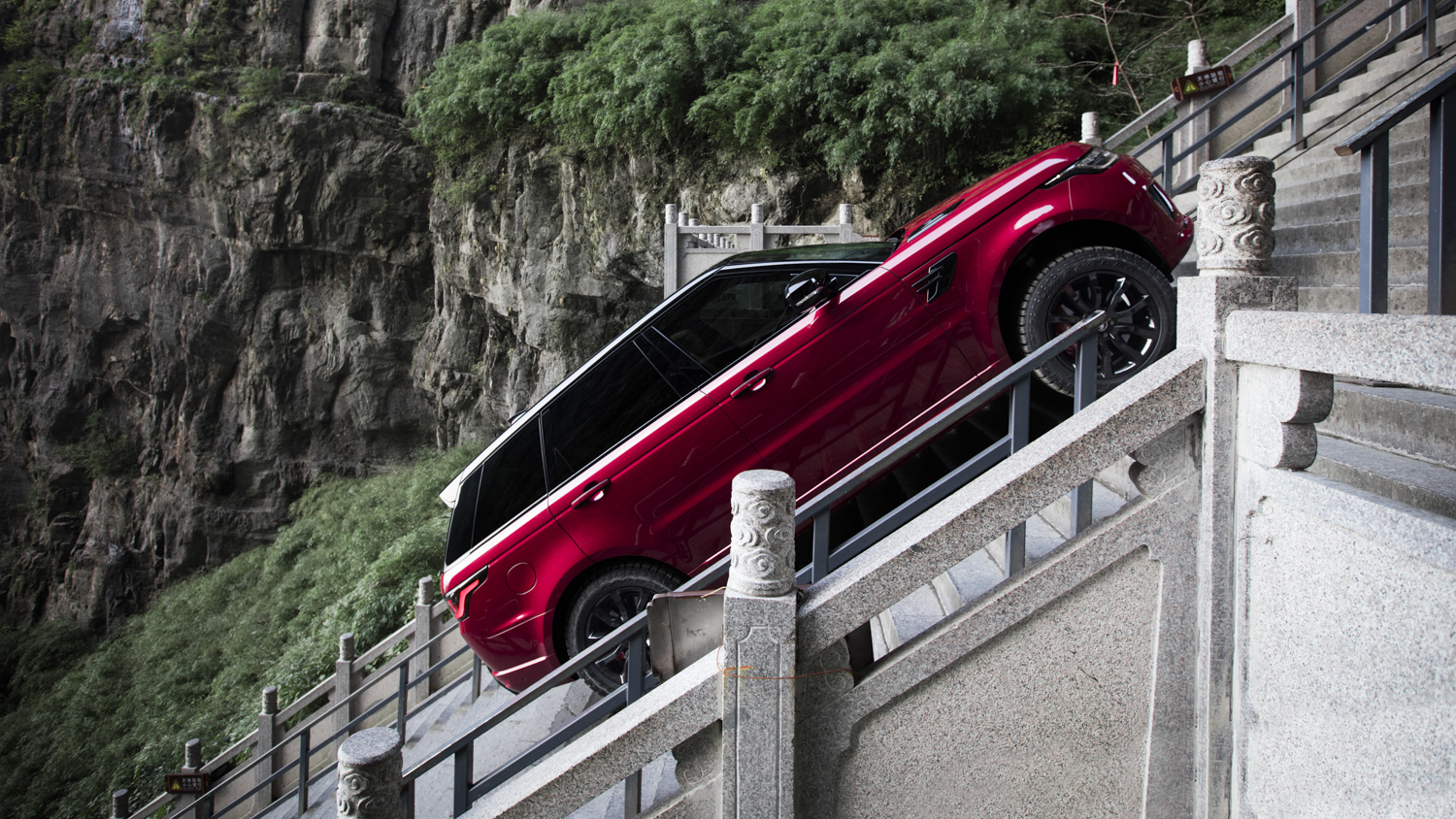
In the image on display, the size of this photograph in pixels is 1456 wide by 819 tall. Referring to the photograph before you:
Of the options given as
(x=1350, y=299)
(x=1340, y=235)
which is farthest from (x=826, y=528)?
(x=1340, y=235)

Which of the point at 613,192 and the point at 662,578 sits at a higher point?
the point at 613,192

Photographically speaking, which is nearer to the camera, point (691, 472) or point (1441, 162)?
point (1441, 162)

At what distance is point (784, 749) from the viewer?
9.48 feet

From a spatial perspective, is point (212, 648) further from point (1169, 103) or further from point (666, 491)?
point (1169, 103)

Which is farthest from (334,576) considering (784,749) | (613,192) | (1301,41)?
(1301,41)

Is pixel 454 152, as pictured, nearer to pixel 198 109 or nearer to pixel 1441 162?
pixel 198 109

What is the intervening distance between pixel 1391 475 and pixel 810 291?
242cm

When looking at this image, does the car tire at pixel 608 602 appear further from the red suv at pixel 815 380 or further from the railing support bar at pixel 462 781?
the railing support bar at pixel 462 781

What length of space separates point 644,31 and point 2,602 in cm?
2266

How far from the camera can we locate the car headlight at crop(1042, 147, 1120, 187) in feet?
13.8

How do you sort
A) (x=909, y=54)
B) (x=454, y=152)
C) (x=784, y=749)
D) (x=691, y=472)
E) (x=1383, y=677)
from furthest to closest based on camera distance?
(x=454, y=152) < (x=909, y=54) < (x=691, y=472) < (x=784, y=749) < (x=1383, y=677)

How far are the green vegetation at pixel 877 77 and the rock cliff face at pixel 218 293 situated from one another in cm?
573

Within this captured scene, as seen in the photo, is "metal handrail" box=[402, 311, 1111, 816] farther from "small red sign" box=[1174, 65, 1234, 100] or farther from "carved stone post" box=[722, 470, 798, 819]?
"small red sign" box=[1174, 65, 1234, 100]

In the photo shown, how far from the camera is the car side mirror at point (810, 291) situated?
13.5ft
